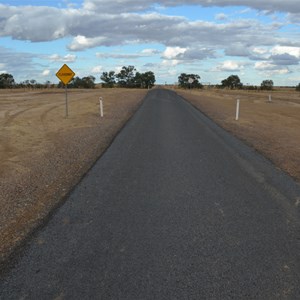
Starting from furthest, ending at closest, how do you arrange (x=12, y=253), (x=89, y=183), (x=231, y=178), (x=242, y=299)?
Answer: (x=231, y=178)
(x=89, y=183)
(x=12, y=253)
(x=242, y=299)

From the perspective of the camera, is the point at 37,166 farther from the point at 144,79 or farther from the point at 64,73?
the point at 144,79

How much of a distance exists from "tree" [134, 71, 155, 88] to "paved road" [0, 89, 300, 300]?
504ft

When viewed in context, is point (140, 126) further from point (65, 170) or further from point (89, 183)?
point (89, 183)

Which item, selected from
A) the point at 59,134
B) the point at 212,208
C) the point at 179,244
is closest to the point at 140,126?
the point at 59,134

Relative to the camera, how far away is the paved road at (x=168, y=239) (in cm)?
415

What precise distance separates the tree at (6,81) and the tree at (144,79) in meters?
59.9

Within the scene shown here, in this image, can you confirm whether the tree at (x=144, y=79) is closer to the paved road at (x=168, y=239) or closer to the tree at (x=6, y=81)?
the tree at (x=6, y=81)

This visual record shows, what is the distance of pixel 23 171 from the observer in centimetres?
1006

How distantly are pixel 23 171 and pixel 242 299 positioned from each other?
7460 millimetres

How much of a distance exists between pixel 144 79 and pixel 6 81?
69.1m

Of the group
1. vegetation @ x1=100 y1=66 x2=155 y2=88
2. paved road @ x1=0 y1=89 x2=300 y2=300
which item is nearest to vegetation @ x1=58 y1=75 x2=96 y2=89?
vegetation @ x1=100 y1=66 x2=155 y2=88

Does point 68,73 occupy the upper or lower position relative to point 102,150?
upper

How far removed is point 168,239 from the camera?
538 centimetres

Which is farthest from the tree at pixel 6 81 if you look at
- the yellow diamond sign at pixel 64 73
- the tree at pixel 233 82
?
the yellow diamond sign at pixel 64 73
